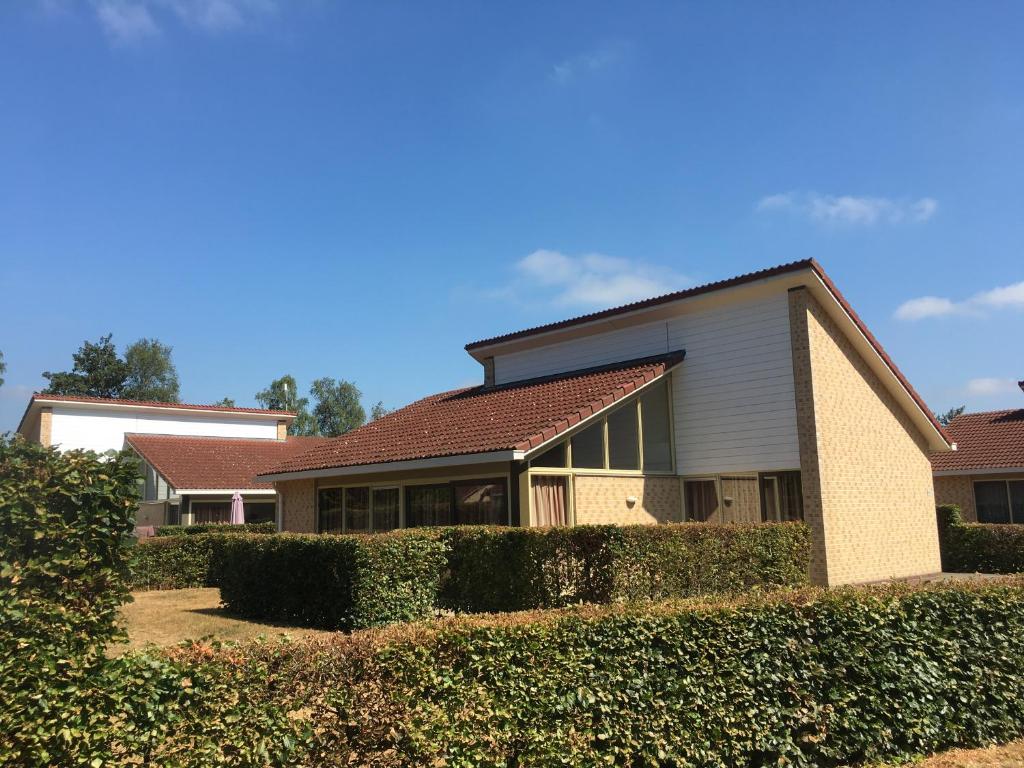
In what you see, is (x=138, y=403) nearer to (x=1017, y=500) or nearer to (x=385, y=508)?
(x=385, y=508)

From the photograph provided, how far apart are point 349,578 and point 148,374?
77.6 m

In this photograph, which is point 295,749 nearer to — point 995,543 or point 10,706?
point 10,706

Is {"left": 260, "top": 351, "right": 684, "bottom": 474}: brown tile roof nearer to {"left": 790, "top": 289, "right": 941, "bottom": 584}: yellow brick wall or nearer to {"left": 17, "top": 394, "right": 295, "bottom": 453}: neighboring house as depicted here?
{"left": 790, "top": 289, "right": 941, "bottom": 584}: yellow brick wall

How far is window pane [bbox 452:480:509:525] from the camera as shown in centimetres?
1539

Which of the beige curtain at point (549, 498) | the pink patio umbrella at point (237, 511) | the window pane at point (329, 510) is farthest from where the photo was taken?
the pink patio umbrella at point (237, 511)

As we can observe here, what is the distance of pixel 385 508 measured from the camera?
61.3ft

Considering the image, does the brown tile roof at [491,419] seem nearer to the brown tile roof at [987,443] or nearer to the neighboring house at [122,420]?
the brown tile roof at [987,443]

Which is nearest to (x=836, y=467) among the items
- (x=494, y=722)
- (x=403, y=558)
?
(x=403, y=558)

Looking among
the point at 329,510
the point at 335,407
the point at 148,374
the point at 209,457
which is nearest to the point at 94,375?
the point at 148,374

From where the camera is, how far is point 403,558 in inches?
490

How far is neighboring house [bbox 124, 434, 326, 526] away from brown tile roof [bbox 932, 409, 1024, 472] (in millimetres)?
24730

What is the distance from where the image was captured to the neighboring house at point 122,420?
131 feet

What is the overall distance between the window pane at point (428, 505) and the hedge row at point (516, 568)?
3585 mm

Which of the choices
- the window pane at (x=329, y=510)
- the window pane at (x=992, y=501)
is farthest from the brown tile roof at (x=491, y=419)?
the window pane at (x=992, y=501)
